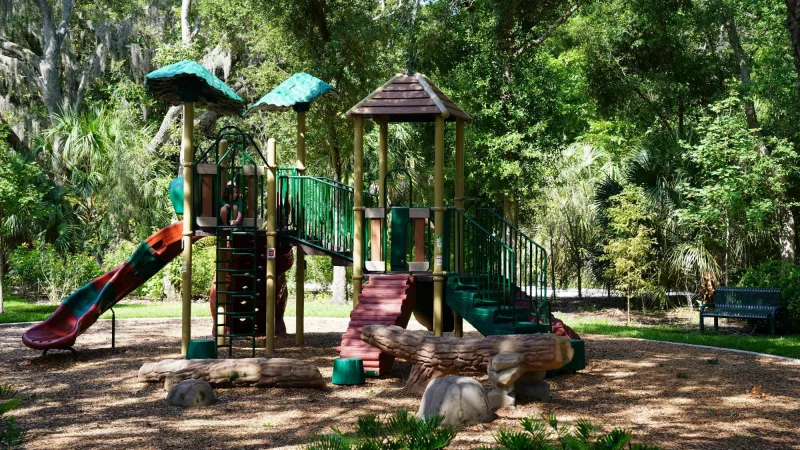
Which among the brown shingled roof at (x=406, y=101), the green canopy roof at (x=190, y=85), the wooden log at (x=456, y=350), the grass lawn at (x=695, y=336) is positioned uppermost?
the green canopy roof at (x=190, y=85)

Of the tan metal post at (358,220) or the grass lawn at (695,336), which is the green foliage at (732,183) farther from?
the tan metal post at (358,220)

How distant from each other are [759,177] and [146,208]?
16.7 m

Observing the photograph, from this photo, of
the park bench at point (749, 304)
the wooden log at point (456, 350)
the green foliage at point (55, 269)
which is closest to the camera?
the wooden log at point (456, 350)

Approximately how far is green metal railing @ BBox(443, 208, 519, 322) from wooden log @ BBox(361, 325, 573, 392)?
1.85m

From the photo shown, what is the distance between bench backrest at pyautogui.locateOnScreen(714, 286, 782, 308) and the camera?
15.1m

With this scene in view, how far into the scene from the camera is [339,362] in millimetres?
9961

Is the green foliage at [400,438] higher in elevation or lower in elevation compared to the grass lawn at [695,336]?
higher

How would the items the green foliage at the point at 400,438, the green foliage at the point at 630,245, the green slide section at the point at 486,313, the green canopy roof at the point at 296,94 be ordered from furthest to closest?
the green foliage at the point at 630,245 → the green canopy roof at the point at 296,94 → the green slide section at the point at 486,313 → the green foliage at the point at 400,438

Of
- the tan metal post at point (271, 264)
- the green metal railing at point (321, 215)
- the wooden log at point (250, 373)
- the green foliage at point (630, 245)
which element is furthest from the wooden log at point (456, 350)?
the green foliage at point (630, 245)

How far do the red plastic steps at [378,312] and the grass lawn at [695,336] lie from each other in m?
5.42

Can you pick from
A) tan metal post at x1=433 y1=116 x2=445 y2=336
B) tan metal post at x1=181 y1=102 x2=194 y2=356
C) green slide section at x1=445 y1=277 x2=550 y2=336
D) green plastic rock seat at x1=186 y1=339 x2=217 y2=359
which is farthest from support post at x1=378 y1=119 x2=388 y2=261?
green plastic rock seat at x1=186 y1=339 x2=217 y2=359

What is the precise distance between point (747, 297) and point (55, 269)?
54.1 feet

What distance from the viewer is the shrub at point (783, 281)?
Result: 15078 millimetres

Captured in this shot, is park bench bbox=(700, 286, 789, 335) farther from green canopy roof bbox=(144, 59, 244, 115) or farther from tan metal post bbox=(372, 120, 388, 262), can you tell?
green canopy roof bbox=(144, 59, 244, 115)
